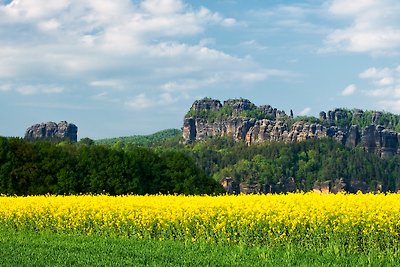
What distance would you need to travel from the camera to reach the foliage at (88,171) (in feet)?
202

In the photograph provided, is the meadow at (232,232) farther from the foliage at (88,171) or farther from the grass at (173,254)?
the foliage at (88,171)

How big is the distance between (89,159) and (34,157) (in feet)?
18.4

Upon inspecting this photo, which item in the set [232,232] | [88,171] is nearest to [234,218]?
[232,232]

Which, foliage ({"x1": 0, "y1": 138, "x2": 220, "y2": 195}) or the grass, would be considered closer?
the grass

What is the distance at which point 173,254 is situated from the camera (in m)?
19.0

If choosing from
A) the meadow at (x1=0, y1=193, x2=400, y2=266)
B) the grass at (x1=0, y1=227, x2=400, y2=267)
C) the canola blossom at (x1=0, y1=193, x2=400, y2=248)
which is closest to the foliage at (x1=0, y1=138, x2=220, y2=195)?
the canola blossom at (x1=0, y1=193, x2=400, y2=248)

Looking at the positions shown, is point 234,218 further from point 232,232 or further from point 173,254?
point 173,254

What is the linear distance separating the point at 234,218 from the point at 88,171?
141 feet

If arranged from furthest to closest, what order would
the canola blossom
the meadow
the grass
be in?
the canola blossom → the meadow → the grass

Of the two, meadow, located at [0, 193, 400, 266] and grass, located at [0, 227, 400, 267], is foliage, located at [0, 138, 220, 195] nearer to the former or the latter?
meadow, located at [0, 193, 400, 266]

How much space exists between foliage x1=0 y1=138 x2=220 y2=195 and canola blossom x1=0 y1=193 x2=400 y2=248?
32.6m

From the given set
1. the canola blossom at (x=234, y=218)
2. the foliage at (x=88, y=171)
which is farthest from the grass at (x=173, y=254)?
the foliage at (x=88, y=171)

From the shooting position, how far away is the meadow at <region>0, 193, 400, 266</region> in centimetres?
1866

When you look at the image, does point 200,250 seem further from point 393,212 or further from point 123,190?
point 123,190
